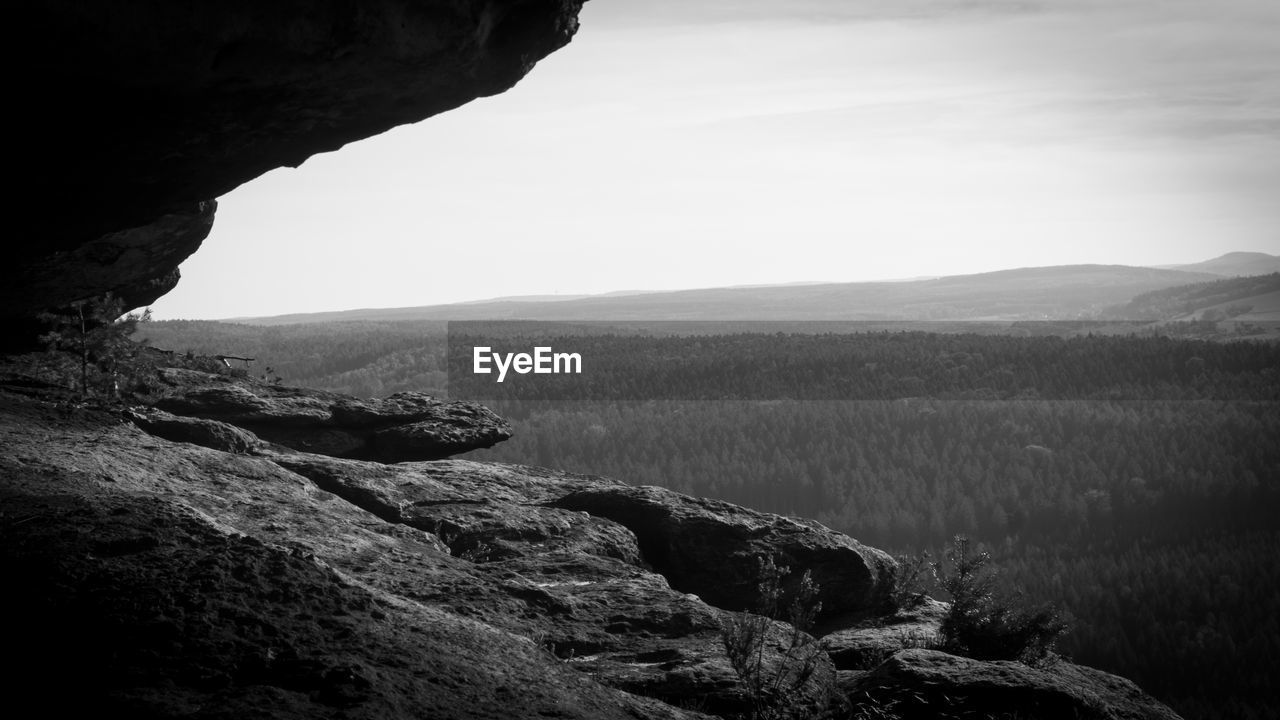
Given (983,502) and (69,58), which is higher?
(69,58)

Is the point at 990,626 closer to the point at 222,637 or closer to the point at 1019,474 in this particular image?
the point at 222,637

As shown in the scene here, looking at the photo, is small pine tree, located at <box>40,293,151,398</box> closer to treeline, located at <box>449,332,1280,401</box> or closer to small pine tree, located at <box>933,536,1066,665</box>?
small pine tree, located at <box>933,536,1066,665</box>

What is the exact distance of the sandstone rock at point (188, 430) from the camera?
682 inches

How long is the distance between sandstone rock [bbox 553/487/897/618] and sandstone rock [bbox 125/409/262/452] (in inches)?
233

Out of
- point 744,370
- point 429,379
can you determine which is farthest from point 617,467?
point 429,379

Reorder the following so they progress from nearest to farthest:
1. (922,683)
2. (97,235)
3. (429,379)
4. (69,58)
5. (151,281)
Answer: (69,58) → (922,683) → (97,235) → (151,281) → (429,379)

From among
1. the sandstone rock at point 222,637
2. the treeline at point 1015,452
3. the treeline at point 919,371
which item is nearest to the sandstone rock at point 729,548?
the sandstone rock at point 222,637

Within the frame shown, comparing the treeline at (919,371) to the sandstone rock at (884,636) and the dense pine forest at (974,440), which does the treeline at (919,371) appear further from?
the sandstone rock at (884,636)

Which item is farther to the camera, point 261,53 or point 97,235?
point 97,235

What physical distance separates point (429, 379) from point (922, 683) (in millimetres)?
128293

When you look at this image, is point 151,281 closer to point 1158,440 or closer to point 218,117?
point 218,117

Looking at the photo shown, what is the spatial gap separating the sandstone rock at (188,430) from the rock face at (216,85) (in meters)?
3.74

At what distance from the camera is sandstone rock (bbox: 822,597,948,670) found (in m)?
15.9

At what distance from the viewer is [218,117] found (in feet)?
37.0
